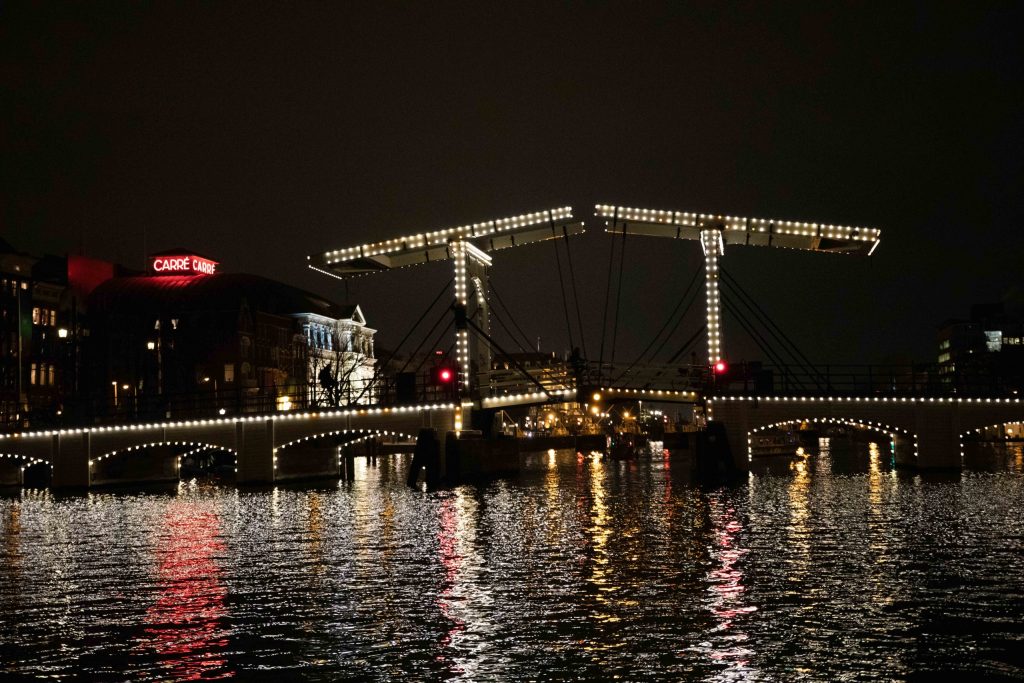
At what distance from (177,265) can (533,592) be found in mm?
81018

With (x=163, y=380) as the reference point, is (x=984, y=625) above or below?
below

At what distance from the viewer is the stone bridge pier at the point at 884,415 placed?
39.2 m

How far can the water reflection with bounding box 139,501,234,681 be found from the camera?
12672 mm

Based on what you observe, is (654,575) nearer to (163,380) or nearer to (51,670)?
(51,670)

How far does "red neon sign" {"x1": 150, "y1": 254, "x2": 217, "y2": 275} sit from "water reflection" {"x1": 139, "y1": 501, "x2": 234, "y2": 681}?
68729 millimetres

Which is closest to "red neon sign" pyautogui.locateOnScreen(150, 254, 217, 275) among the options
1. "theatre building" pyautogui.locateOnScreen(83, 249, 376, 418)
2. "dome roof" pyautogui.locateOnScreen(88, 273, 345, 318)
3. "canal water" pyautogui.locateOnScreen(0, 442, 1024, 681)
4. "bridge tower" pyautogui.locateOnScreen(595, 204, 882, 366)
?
"theatre building" pyautogui.locateOnScreen(83, 249, 376, 418)

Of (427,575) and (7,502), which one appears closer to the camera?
(427,575)

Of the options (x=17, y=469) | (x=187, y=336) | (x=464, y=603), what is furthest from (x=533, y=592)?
(x=187, y=336)

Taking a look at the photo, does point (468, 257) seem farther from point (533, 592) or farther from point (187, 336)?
point (187, 336)

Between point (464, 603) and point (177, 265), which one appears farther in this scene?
point (177, 265)

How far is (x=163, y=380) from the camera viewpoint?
83375mm

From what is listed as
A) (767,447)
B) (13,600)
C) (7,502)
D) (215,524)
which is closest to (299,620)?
(13,600)

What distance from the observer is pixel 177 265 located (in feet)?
302

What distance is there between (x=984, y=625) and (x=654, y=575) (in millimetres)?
5476
